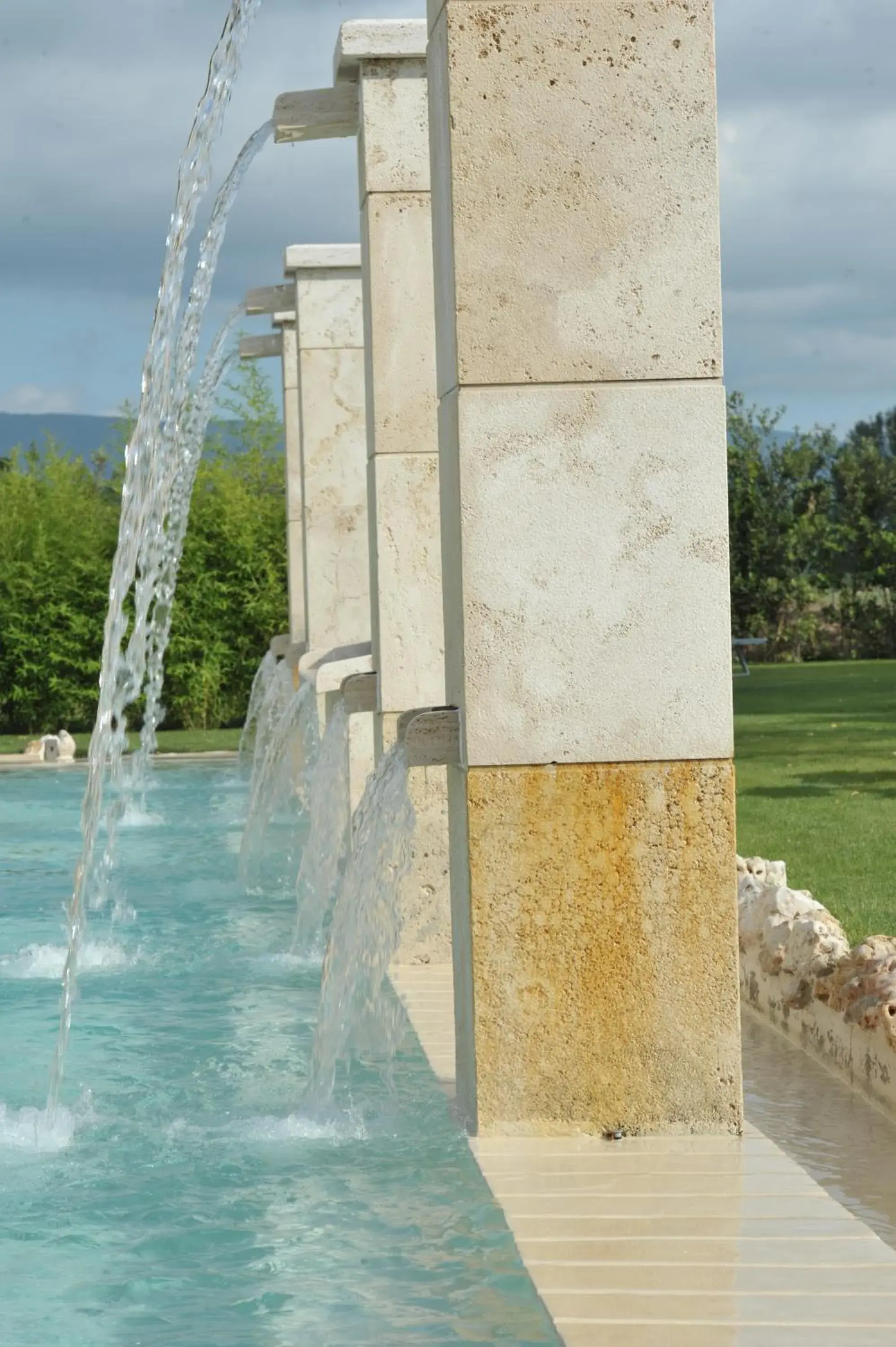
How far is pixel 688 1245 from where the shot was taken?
346 centimetres

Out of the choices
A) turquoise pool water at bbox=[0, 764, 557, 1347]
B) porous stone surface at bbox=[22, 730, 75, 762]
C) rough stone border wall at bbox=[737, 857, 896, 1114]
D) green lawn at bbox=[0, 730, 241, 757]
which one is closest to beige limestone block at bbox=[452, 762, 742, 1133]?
turquoise pool water at bbox=[0, 764, 557, 1347]

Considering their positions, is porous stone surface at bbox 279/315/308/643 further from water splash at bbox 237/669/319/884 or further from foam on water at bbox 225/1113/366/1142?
foam on water at bbox 225/1113/366/1142

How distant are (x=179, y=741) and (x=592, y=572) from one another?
1409 cm

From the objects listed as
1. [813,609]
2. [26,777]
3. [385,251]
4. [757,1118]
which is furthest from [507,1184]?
[813,609]

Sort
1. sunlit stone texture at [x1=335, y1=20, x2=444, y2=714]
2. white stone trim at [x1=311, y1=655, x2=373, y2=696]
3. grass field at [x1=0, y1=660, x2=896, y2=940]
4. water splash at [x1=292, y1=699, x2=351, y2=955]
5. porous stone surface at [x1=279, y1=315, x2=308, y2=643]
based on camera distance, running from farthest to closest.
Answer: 1. porous stone surface at [x1=279, y1=315, x2=308, y2=643]
2. white stone trim at [x1=311, y1=655, x2=373, y2=696]
3. grass field at [x1=0, y1=660, x2=896, y2=940]
4. water splash at [x1=292, y1=699, x2=351, y2=955]
5. sunlit stone texture at [x1=335, y1=20, x2=444, y2=714]

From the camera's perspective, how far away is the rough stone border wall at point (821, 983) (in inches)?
197

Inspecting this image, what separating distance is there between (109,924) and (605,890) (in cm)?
419

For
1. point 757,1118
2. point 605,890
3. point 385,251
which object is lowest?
point 757,1118

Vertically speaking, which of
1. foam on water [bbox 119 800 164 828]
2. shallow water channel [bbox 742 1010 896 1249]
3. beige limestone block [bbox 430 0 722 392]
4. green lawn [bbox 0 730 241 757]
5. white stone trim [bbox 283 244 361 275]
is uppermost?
white stone trim [bbox 283 244 361 275]

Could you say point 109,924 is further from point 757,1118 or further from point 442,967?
point 757,1118

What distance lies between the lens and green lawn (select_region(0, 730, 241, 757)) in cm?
1723

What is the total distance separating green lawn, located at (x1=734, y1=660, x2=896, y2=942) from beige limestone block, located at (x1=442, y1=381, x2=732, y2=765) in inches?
107

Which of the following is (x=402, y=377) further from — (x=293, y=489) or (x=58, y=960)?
(x=293, y=489)

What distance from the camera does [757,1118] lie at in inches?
191
